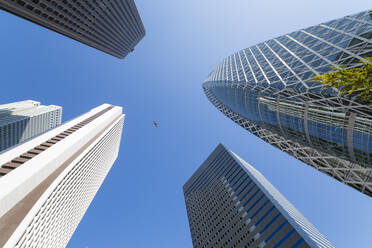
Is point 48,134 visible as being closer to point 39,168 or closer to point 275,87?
point 39,168

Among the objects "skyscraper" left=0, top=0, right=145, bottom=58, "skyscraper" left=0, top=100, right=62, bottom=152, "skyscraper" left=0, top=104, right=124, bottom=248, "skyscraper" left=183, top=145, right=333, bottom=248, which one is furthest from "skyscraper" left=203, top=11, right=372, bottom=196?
"skyscraper" left=0, top=100, right=62, bottom=152

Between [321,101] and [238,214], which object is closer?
[321,101]

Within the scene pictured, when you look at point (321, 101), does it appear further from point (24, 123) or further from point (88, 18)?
point (24, 123)

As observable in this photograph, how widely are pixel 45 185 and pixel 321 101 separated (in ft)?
215

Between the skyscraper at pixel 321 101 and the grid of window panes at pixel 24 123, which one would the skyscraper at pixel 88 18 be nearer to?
the skyscraper at pixel 321 101

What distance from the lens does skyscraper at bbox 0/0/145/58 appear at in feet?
130

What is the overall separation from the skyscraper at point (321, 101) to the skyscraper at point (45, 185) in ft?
198

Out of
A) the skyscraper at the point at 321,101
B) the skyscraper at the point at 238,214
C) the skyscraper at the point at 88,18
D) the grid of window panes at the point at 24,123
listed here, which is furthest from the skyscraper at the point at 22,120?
the skyscraper at the point at 321,101

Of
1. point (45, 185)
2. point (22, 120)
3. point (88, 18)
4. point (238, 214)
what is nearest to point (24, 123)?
point (22, 120)

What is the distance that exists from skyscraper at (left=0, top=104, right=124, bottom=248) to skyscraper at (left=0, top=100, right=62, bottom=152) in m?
91.8

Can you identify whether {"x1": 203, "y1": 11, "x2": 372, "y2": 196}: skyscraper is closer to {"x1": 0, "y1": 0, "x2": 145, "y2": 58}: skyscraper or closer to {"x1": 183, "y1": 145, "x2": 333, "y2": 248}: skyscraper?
{"x1": 183, "y1": 145, "x2": 333, "y2": 248}: skyscraper

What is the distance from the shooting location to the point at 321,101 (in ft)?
95.8

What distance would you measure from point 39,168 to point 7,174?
5490 mm

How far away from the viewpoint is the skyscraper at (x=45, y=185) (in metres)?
29.3
